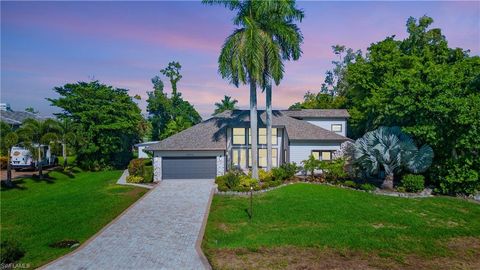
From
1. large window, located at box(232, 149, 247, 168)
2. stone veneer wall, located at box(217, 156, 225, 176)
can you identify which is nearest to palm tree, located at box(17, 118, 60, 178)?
stone veneer wall, located at box(217, 156, 225, 176)

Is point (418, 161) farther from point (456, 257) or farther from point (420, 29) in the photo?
point (420, 29)

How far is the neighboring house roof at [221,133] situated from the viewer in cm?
2662

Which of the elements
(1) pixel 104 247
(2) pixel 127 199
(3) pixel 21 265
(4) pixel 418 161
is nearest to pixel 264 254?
(1) pixel 104 247

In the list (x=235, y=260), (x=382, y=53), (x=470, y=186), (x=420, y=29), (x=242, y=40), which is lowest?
(x=235, y=260)

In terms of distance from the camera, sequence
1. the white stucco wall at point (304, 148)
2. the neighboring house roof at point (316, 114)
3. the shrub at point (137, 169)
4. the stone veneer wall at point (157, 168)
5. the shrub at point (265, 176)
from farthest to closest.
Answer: the neighboring house roof at point (316, 114) → the white stucco wall at point (304, 148) → the shrub at point (137, 169) → the stone veneer wall at point (157, 168) → the shrub at point (265, 176)

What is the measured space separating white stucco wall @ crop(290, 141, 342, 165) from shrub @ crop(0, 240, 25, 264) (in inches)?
834

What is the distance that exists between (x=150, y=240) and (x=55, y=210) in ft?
28.9

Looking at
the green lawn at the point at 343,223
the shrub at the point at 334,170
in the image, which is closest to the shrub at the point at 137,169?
the green lawn at the point at 343,223

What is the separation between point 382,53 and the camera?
1260 inches

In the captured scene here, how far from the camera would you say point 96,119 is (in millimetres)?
35281

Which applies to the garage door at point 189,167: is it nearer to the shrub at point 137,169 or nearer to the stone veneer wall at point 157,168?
the stone veneer wall at point 157,168

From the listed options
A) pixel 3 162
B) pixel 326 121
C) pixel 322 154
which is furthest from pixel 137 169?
pixel 326 121

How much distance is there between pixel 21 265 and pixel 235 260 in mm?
7376

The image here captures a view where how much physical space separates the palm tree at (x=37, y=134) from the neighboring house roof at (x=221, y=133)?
31.7 ft
